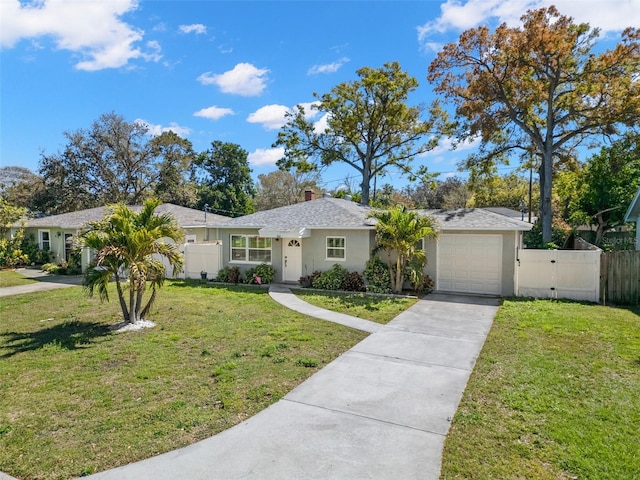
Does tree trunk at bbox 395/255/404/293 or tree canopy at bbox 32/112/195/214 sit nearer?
tree trunk at bbox 395/255/404/293

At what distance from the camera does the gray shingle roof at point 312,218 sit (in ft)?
49.1

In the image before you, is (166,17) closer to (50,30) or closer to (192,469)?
(50,30)

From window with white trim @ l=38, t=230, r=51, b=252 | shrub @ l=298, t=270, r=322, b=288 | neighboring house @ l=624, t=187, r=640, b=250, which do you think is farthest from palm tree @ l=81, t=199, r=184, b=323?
window with white trim @ l=38, t=230, r=51, b=252

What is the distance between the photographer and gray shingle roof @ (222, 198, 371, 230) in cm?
1496

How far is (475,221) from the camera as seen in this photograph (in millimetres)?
13672

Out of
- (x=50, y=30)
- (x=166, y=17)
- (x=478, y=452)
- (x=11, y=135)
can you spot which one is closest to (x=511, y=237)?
(x=478, y=452)

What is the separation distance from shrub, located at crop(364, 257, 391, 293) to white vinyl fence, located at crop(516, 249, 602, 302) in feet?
14.5

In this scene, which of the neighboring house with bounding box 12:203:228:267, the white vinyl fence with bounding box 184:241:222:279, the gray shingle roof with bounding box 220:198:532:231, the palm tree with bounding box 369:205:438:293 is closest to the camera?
the palm tree with bounding box 369:205:438:293

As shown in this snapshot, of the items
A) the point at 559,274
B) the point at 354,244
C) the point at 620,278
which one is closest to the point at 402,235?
the point at 354,244

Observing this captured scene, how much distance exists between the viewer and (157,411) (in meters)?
4.83

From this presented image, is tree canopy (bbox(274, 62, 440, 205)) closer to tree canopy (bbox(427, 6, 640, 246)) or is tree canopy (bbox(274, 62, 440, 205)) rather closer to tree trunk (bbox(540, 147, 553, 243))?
tree canopy (bbox(427, 6, 640, 246))

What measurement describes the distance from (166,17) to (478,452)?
44.4 ft

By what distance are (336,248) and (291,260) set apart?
2.16 meters

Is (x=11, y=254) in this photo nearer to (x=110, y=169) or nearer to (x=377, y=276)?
(x=110, y=169)
